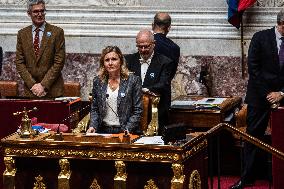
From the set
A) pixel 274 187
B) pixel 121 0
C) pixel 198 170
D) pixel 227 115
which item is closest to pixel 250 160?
pixel 274 187

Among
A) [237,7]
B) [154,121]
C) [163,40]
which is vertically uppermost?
[237,7]

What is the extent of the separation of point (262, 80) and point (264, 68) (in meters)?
0.13

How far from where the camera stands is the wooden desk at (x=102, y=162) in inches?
254

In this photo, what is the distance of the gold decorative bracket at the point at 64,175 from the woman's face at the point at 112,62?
115cm

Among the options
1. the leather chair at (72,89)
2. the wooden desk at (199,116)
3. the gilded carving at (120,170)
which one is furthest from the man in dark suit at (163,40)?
the gilded carving at (120,170)

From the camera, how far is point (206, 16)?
1040 centimetres

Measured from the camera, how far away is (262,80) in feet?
27.9

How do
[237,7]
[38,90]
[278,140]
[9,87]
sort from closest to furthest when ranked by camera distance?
[278,140] → [38,90] → [237,7] → [9,87]

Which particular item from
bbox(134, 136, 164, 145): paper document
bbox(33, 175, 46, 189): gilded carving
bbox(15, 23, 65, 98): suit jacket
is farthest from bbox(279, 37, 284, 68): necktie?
bbox(33, 175, 46, 189): gilded carving

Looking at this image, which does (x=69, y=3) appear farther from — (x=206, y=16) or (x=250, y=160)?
(x=250, y=160)

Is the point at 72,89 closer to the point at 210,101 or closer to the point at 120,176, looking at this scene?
the point at 210,101

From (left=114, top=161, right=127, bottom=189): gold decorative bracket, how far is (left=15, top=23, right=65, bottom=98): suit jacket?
2.96m

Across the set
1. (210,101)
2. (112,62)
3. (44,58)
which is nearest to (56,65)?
(44,58)

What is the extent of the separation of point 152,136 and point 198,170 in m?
0.50
